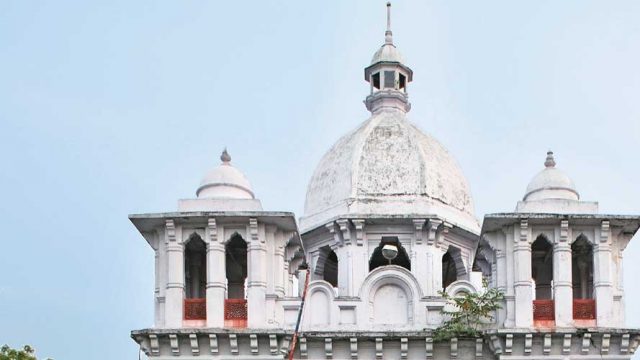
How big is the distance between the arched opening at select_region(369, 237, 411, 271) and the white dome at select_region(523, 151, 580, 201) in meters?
3.11

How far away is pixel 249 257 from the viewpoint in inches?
1243

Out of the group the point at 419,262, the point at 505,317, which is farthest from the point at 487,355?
the point at 419,262

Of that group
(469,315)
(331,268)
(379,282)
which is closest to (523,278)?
(469,315)

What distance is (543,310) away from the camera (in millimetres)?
31250

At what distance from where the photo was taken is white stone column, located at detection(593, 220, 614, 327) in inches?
1219

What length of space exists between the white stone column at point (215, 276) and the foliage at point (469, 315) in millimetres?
4323

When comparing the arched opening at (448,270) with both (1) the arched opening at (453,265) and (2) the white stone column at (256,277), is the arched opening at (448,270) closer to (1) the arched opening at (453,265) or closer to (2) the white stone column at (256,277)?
(1) the arched opening at (453,265)

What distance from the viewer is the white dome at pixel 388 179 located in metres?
34.3

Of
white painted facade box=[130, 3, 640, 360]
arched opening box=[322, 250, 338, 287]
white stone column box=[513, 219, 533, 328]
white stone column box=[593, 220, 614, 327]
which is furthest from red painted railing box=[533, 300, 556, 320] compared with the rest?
arched opening box=[322, 250, 338, 287]

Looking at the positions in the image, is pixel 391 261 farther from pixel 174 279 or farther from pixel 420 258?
pixel 174 279

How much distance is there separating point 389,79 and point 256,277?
8.05m

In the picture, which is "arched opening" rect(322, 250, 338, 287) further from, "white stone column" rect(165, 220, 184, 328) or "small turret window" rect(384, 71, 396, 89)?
"white stone column" rect(165, 220, 184, 328)

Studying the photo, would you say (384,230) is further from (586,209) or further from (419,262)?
(586,209)

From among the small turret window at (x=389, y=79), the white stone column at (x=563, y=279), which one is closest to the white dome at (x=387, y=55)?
the small turret window at (x=389, y=79)
